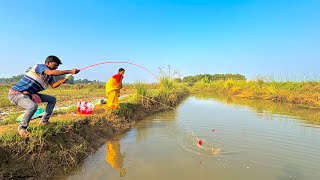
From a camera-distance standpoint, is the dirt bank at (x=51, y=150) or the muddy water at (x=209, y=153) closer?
the dirt bank at (x=51, y=150)

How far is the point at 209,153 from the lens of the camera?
5508 mm

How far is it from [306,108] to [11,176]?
1485cm

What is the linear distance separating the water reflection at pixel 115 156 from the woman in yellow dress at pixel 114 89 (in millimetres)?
2265

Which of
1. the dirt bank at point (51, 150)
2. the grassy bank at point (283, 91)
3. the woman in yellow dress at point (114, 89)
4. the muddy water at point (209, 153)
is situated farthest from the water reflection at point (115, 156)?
the grassy bank at point (283, 91)

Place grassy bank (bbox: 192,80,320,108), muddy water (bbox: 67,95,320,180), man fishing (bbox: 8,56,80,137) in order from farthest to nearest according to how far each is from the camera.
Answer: grassy bank (bbox: 192,80,320,108)
muddy water (bbox: 67,95,320,180)
man fishing (bbox: 8,56,80,137)

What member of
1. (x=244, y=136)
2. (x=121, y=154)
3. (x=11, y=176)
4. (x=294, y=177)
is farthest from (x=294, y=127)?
(x=11, y=176)

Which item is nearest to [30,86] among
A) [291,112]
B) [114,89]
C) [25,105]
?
[25,105]

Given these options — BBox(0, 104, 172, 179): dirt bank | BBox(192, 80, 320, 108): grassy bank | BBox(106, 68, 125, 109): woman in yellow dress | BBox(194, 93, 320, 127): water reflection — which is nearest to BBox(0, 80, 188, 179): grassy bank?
BBox(0, 104, 172, 179): dirt bank

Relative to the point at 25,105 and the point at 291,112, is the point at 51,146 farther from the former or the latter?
the point at 291,112

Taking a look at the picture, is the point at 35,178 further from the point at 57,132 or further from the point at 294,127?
the point at 294,127

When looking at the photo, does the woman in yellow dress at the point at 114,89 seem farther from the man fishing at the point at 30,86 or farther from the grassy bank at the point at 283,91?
the grassy bank at the point at 283,91

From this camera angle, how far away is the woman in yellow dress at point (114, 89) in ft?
28.6

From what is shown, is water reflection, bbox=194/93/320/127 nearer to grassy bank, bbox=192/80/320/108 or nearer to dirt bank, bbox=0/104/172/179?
grassy bank, bbox=192/80/320/108

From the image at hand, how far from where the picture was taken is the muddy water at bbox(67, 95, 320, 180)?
4.46m
